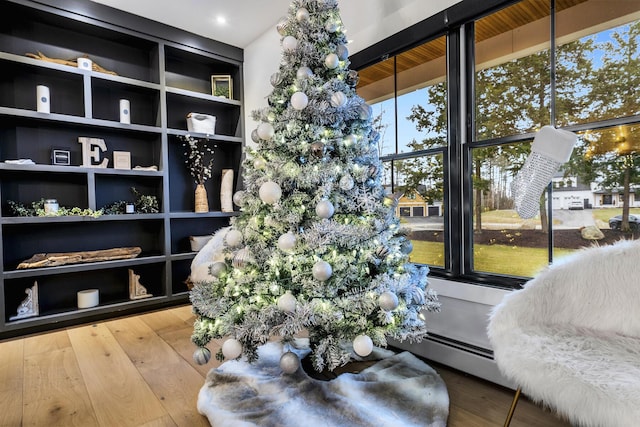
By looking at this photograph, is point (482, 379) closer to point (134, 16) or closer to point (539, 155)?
point (539, 155)

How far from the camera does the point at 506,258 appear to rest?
1890 mm

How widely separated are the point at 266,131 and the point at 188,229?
2.33 meters

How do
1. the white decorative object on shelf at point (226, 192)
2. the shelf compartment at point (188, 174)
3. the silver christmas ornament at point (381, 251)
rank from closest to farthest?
the silver christmas ornament at point (381, 251) → the shelf compartment at point (188, 174) → the white decorative object on shelf at point (226, 192)

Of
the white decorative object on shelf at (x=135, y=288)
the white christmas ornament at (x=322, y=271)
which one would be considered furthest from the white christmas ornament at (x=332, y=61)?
the white decorative object on shelf at (x=135, y=288)

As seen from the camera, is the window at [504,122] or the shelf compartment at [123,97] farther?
the shelf compartment at [123,97]

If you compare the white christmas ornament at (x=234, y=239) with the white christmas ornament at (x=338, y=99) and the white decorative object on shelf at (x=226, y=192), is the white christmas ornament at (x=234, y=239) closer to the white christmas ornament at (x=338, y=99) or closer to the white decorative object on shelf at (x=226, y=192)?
the white christmas ornament at (x=338, y=99)

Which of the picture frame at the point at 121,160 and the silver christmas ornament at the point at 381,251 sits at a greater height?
the picture frame at the point at 121,160

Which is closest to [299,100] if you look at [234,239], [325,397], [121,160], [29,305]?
[234,239]

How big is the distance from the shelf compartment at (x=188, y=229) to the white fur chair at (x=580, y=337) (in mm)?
3008

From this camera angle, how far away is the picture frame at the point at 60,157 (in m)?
2.76

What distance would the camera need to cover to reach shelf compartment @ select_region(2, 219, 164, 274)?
272 cm

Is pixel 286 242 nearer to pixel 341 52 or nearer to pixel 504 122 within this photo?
pixel 341 52

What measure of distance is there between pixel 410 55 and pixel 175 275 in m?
2.99

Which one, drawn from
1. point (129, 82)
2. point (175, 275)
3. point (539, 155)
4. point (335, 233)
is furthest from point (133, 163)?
point (539, 155)
